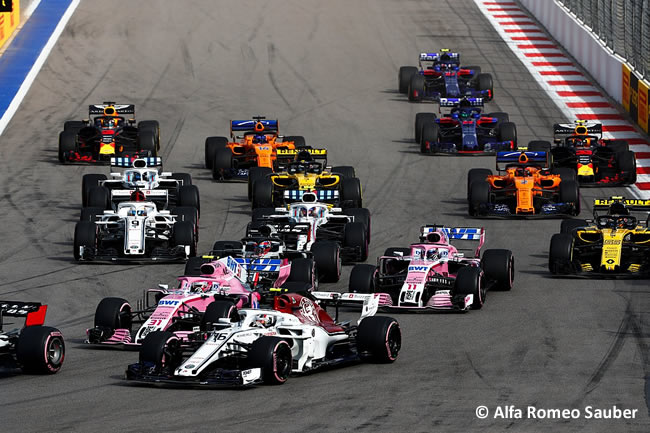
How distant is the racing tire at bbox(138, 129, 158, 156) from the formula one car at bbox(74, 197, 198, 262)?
934cm

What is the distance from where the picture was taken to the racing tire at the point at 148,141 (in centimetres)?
3991

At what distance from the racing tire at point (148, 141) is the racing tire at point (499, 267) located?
15.8 metres

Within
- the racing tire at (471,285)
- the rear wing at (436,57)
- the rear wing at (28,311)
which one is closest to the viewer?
the rear wing at (28,311)

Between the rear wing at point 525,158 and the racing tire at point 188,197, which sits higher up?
the rear wing at point 525,158

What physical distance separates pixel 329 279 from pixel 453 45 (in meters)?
30.3

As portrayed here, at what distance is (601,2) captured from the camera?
4975cm

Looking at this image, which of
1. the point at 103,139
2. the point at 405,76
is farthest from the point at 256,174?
the point at 405,76

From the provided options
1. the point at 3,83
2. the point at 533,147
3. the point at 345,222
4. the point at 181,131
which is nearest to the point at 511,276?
the point at 345,222

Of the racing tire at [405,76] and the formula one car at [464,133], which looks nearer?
the formula one car at [464,133]

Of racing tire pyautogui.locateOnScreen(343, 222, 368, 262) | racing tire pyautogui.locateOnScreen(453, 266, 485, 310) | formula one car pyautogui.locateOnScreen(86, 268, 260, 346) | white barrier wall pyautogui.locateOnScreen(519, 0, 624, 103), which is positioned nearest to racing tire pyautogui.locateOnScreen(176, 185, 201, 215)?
racing tire pyautogui.locateOnScreen(343, 222, 368, 262)

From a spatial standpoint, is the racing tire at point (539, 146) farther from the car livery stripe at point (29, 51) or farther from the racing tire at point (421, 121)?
the car livery stripe at point (29, 51)

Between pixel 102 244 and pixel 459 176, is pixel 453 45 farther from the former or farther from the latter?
pixel 102 244

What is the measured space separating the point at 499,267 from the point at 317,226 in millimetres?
5000

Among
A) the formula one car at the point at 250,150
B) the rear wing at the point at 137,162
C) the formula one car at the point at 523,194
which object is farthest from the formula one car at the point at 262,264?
the formula one car at the point at 250,150
